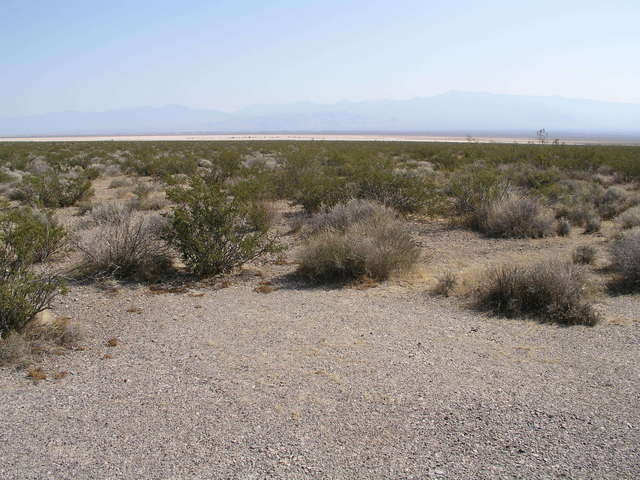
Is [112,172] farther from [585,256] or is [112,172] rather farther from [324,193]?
[585,256]

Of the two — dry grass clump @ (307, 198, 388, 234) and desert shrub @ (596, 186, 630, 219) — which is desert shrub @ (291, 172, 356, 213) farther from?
desert shrub @ (596, 186, 630, 219)

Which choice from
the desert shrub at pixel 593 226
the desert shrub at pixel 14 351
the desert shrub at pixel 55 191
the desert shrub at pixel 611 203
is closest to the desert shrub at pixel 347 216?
the desert shrub at pixel 593 226

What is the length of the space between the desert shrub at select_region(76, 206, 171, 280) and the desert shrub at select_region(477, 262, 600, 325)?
536 centimetres

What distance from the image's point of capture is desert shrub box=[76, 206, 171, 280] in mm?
8617

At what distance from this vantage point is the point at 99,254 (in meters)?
8.59

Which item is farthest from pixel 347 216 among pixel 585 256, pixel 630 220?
pixel 630 220

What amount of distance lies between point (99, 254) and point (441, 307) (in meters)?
5.53

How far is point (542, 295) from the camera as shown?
6.92m

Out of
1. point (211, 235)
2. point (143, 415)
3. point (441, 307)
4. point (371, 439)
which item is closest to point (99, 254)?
point (211, 235)

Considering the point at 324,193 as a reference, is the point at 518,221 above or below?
below

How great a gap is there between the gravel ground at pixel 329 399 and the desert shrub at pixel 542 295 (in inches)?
12.0

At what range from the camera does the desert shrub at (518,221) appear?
12.1 metres

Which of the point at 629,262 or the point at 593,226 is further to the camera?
the point at 593,226

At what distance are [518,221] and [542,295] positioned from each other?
5.71m
